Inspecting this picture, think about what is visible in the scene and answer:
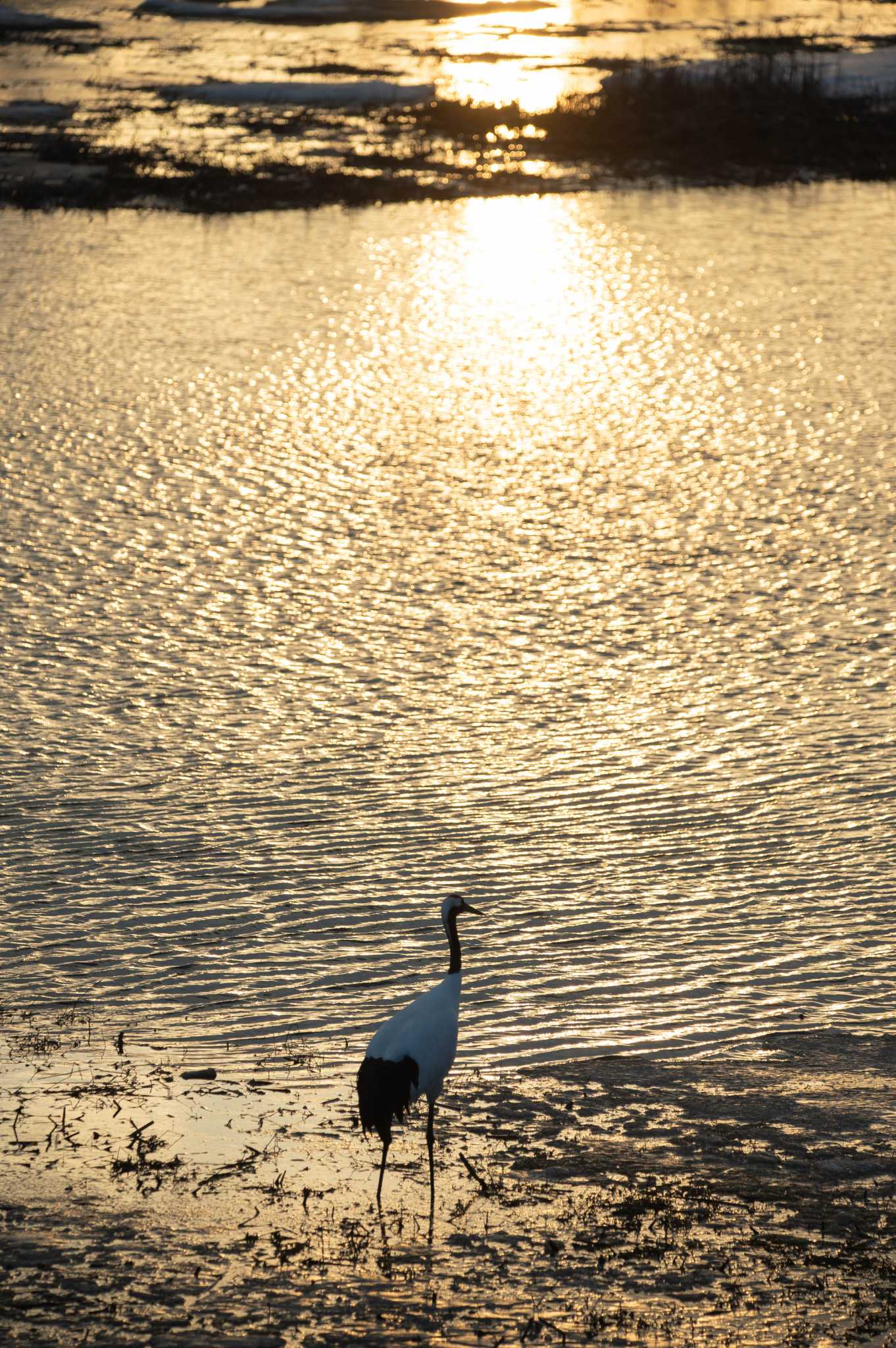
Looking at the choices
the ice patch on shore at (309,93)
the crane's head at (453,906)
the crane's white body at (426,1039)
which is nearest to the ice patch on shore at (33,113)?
the ice patch on shore at (309,93)

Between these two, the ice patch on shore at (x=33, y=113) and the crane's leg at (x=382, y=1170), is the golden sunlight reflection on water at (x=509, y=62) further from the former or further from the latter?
the crane's leg at (x=382, y=1170)

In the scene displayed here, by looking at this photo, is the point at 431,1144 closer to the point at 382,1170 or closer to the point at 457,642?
the point at 382,1170

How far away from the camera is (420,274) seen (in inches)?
989

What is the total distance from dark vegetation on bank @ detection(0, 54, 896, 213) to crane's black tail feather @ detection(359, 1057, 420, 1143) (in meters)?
23.6

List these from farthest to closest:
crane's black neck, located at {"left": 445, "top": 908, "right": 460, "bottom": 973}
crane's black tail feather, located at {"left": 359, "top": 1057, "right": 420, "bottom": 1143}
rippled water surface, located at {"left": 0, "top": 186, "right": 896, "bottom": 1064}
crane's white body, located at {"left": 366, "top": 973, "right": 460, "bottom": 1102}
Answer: rippled water surface, located at {"left": 0, "top": 186, "right": 896, "bottom": 1064} → crane's black neck, located at {"left": 445, "top": 908, "right": 460, "bottom": 973} → crane's white body, located at {"left": 366, "top": 973, "right": 460, "bottom": 1102} → crane's black tail feather, located at {"left": 359, "top": 1057, "right": 420, "bottom": 1143}

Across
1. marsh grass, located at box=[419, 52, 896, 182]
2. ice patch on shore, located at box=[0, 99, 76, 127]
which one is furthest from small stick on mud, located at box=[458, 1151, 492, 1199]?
ice patch on shore, located at box=[0, 99, 76, 127]

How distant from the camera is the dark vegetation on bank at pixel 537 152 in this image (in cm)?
2958

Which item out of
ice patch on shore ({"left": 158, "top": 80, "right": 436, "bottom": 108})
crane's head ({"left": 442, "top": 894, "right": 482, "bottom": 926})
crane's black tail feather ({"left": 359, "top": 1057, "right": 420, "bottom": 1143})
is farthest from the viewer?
ice patch on shore ({"left": 158, "top": 80, "right": 436, "bottom": 108})

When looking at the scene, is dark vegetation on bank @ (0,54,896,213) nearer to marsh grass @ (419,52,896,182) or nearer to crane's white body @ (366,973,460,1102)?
marsh grass @ (419,52,896,182)

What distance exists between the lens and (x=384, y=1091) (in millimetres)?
7047

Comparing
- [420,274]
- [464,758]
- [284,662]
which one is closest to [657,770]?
[464,758]

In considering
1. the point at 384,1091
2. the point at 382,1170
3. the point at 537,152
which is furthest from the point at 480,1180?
the point at 537,152

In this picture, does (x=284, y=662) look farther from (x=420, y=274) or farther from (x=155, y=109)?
(x=155, y=109)

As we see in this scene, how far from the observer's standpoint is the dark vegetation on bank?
29.6m
